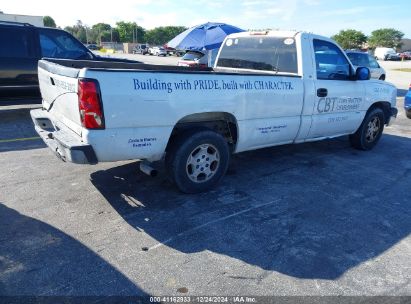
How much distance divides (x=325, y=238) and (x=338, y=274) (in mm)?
564

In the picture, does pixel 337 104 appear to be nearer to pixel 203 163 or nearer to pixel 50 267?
pixel 203 163

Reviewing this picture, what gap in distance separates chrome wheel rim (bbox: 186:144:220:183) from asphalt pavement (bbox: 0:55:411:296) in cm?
23

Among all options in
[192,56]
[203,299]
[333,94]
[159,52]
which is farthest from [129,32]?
[203,299]

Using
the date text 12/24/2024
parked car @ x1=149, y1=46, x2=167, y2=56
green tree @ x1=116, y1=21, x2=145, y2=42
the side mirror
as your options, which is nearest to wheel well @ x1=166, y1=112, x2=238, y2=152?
the date text 12/24/2024

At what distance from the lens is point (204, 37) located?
466 inches

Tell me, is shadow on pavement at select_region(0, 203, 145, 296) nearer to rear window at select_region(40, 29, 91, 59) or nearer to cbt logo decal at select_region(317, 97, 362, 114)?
cbt logo decal at select_region(317, 97, 362, 114)

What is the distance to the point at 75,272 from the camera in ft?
9.25

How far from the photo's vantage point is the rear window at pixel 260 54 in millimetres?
5117

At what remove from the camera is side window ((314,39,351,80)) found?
17.2ft

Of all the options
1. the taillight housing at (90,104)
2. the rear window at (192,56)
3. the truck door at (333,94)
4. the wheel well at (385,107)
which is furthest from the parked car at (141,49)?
the taillight housing at (90,104)

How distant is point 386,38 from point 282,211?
10374 cm

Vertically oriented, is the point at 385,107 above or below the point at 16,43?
below

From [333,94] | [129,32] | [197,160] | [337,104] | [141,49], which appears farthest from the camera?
[129,32]

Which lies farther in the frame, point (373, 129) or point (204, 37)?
point (204, 37)
